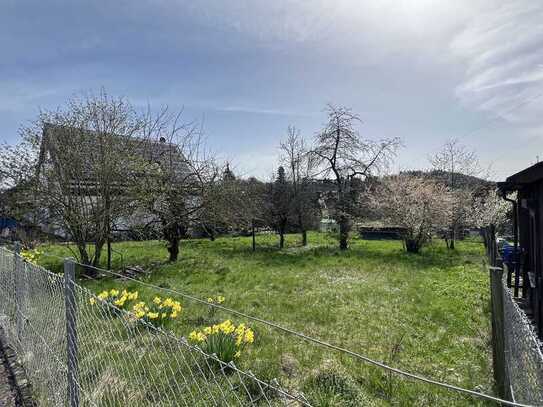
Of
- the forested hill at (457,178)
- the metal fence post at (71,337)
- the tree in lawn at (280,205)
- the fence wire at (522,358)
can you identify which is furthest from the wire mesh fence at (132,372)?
the forested hill at (457,178)

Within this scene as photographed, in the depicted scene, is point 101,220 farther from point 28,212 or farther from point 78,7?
point 78,7

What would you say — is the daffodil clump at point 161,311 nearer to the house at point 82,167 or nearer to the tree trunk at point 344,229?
the house at point 82,167

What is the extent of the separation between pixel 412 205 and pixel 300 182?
4.83m

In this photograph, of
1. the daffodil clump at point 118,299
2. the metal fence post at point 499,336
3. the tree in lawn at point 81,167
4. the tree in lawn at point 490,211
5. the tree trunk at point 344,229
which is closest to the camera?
the metal fence post at point 499,336

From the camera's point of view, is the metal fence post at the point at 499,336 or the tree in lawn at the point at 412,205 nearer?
the metal fence post at the point at 499,336

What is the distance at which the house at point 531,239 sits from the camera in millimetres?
4566

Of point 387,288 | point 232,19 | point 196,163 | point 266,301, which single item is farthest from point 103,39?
point 387,288

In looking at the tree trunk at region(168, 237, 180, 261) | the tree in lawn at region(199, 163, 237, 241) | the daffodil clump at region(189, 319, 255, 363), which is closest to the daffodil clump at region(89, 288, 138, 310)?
the daffodil clump at region(189, 319, 255, 363)

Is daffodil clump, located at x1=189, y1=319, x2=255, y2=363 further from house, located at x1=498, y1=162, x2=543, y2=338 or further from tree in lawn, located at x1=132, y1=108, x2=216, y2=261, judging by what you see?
tree in lawn, located at x1=132, y1=108, x2=216, y2=261

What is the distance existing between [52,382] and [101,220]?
654cm

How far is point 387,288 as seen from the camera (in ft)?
23.1

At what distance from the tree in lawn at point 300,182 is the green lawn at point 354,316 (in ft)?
19.4

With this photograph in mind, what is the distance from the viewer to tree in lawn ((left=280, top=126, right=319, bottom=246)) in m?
16.5

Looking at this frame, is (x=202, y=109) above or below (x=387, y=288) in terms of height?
above
